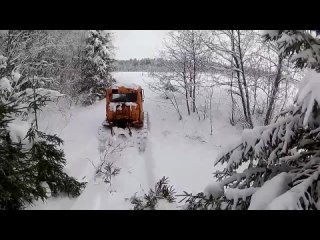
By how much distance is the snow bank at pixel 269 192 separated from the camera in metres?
2.41

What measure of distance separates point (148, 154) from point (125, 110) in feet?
12.6

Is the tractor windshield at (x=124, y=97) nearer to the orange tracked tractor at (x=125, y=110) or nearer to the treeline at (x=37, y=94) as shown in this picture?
the orange tracked tractor at (x=125, y=110)

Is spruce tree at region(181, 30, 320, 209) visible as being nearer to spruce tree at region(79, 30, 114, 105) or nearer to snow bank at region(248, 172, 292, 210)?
snow bank at region(248, 172, 292, 210)

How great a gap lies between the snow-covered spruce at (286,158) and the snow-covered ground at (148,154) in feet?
16.7

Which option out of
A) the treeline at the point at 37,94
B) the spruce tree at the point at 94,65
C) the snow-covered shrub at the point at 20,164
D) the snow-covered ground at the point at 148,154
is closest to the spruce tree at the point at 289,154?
the snow-covered shrub at the point at 20,164

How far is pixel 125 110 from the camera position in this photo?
17406 mm

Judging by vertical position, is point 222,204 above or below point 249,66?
A: below
